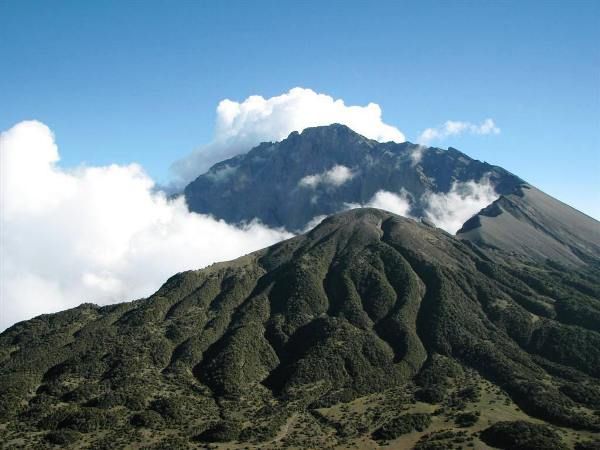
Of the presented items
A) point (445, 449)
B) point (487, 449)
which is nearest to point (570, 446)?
point (487, 449)

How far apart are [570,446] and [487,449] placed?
99.1ft

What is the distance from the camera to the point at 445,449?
198m

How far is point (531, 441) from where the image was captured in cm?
19812

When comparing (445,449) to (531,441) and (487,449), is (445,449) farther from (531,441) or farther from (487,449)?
(531,441)

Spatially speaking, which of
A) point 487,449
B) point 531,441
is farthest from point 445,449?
point 531,441

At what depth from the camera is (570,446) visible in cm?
19900

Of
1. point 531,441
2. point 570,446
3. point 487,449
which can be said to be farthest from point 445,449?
point 570,446

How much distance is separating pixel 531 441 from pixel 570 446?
14594mm

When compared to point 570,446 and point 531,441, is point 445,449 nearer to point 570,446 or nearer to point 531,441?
point 531,441

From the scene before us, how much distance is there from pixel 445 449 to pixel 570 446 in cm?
4515

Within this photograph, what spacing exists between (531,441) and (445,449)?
3088 cm

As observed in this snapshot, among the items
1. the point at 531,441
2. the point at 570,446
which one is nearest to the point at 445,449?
the point at 531,441

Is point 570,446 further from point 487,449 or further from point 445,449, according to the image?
point 445,449

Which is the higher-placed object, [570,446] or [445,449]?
[445,449]
